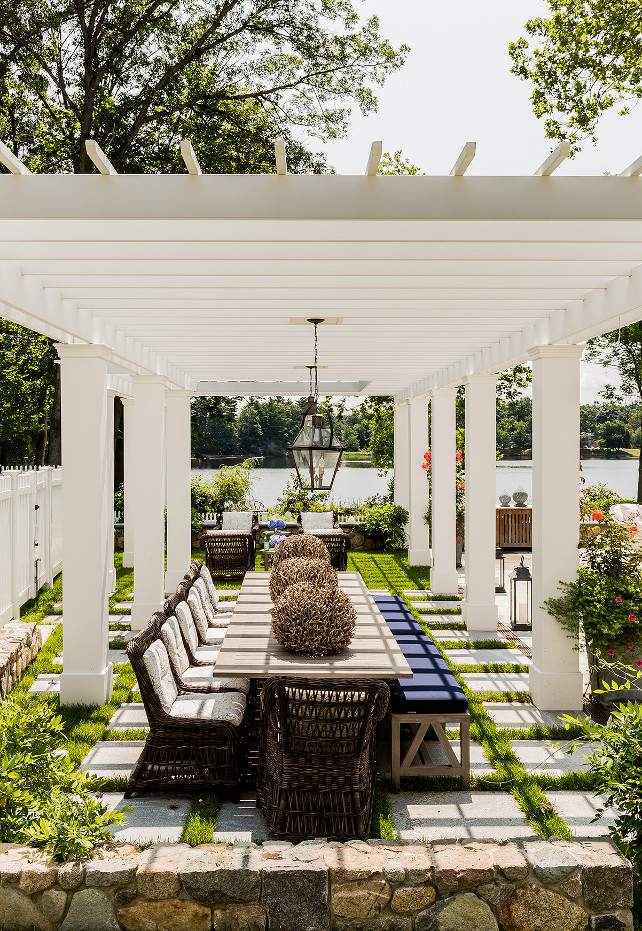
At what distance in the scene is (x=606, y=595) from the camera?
5.79 meters

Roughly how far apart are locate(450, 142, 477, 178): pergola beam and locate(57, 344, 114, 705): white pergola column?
3803mm

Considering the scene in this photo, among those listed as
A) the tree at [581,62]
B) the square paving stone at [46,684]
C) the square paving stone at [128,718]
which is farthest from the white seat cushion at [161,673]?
the tree at [581,62]

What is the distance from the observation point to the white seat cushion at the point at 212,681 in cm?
513

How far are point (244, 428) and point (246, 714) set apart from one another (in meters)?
13.3

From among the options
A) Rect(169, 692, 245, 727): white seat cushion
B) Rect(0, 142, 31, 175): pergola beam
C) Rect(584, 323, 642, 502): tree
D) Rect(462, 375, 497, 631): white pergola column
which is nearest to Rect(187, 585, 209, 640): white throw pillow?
Rect(169, 692, 245, 727): white seat cushion

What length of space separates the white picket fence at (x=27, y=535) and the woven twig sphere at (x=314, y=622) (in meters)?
4.70

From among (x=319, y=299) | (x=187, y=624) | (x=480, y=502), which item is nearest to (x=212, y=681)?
(x=187, y=624)

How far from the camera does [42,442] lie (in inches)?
953

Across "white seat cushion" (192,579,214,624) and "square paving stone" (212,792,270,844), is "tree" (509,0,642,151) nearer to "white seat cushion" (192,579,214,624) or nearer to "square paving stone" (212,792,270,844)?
"white seat cushion" (192,579,214,624)

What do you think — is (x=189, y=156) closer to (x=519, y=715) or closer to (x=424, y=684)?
(x=424, y=684)

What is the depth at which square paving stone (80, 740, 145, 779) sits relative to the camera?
15.7 feet

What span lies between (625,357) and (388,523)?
10.9m

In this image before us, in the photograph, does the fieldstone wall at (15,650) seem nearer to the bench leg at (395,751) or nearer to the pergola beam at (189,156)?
the bench leg at (395,751)

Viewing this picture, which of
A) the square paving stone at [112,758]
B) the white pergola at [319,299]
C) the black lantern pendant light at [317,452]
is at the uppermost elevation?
the white pergola at [319,299]
